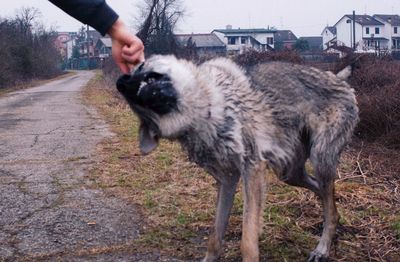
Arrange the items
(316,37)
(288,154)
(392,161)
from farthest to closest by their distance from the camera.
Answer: (316,37) → (392,161) → (288,154)

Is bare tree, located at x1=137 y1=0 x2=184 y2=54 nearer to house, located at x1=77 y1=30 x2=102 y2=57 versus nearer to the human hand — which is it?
the human hand

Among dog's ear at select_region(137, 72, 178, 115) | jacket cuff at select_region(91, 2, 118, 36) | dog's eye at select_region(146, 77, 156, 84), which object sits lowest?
dog's ear at select_region(137, 72, 178, 115)

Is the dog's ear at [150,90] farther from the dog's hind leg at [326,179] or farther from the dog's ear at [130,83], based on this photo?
the dog's hind leg at [326,179]

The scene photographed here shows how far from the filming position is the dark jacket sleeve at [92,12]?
347 centimetres

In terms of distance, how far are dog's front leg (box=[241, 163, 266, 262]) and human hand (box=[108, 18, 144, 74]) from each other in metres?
1.08

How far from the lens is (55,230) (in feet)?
15.9

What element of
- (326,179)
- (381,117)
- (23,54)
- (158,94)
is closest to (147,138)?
(158,94)

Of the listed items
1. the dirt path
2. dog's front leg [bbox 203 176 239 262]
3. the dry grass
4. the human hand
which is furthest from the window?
the human hand

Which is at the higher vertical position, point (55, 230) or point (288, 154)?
point (288, 154)

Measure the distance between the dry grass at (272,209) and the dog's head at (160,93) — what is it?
1304 millimetres

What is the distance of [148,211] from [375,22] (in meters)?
73.0

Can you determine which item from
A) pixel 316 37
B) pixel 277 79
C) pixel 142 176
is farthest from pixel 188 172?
pixel 316 37

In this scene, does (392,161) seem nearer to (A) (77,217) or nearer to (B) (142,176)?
(B) (142,176)

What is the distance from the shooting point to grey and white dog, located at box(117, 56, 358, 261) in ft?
11.0
